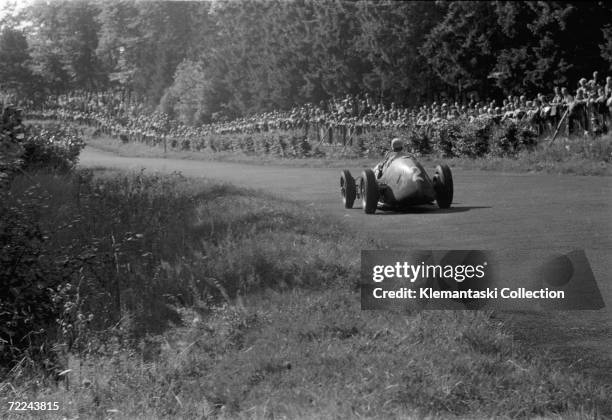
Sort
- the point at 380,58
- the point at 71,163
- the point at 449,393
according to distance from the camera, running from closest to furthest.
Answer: the point at 449,393 → the point at 380,58 → the point at 71,163

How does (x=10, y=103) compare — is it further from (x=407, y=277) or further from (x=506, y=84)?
(x=407, y=277)

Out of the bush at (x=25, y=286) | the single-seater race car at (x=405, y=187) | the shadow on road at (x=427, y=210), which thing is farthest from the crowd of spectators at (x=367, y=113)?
the bush at (x=25, y=286)

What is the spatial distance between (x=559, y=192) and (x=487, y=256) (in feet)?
24.0

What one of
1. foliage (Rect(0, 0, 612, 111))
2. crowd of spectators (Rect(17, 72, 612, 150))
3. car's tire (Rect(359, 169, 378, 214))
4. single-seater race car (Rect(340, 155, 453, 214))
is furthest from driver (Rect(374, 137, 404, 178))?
foliage (Rect(0, 0, 612, 111))

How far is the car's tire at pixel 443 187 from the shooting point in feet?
37.3


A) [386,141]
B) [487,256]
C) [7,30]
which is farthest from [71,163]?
[487,256]

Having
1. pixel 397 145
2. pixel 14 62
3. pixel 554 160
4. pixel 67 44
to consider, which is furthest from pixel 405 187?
pixel 554 160

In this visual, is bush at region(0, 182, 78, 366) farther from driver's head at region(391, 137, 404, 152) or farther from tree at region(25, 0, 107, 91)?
driver's head at region(391, 137, 404, 152)

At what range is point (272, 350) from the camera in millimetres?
6543

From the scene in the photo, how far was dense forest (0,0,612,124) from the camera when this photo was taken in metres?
8.39

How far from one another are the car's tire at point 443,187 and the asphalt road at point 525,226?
147 millimetres

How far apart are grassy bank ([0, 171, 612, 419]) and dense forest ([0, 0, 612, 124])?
185 centimetres

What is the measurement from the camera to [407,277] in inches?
236

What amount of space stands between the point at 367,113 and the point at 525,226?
14.7ft
